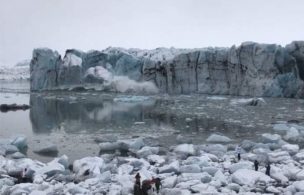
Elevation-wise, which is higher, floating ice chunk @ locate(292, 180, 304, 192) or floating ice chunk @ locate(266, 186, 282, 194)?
floating ice chunk @ locate(292, 180, 304, 192)

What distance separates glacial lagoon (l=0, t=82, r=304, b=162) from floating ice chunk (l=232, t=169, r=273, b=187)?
4393 millimetres

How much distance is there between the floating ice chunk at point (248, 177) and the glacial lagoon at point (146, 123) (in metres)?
4.39

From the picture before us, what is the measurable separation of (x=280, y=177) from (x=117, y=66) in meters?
32.1

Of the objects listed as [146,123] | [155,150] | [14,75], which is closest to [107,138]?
[155,150]

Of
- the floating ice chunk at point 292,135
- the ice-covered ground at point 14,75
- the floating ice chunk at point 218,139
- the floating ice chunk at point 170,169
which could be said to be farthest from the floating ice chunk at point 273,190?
the ice-covered ground at point 14,75

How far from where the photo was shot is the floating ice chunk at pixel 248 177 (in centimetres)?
781

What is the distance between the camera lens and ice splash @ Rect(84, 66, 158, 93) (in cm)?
3644

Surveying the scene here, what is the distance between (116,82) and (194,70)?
28.0 ft

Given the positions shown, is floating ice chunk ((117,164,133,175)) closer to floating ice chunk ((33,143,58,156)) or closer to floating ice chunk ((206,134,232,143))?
floating ice chunk ((33,143,58,156))

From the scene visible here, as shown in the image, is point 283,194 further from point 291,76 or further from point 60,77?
point 60,77

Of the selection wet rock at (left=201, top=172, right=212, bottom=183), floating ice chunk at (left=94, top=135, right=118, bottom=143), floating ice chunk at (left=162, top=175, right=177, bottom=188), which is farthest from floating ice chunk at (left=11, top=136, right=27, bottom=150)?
wet rock at (left=201, top=172, right=212, bottom=183)

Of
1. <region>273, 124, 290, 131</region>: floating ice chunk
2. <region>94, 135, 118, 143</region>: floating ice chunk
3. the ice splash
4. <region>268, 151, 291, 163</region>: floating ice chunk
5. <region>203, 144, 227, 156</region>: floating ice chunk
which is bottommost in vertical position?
<region>94, 135, 118, 143</region>: floating ice chunk

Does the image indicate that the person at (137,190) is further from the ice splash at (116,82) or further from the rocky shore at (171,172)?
the ice splash at (116,82)

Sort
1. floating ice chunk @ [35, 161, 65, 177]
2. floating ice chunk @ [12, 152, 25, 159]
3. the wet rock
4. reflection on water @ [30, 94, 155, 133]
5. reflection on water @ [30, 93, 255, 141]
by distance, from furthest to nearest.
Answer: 1. reflection on water @ [30, 94, 155, 133]
2. reflection on water @ [30, 93, 255, 141]
3. floating ice chunk @ [12, 152, 25, 159]
4. floating ice chunk @ [35, 161, 65, 177]
5. the wet rock
